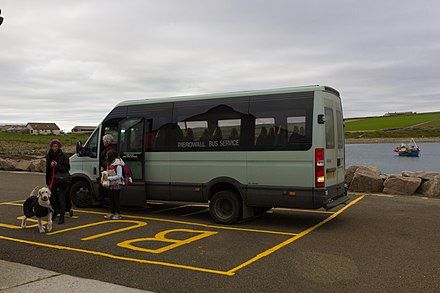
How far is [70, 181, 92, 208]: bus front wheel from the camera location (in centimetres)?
1108

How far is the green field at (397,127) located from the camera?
102938 mm

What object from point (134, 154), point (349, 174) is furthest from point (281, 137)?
point (349, 174)

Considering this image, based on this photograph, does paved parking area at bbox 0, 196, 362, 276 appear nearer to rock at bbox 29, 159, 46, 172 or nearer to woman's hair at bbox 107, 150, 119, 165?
woman's hair at bbox 107, 150, 119, 165

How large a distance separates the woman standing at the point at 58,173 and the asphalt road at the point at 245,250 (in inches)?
21.7

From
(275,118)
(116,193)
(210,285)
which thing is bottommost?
(210,285)

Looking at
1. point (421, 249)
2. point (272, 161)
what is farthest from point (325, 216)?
point (421, 249)

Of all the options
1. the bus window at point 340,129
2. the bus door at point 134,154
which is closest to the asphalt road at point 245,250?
the bus door at point 134,154

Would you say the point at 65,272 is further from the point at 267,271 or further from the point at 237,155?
the point at 237,155

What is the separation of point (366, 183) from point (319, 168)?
6500 mm

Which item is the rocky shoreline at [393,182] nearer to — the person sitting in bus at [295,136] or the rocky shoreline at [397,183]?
the rocky shoreline at [397,183]

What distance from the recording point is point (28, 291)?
4922mm

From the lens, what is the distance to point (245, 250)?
688 centimetres

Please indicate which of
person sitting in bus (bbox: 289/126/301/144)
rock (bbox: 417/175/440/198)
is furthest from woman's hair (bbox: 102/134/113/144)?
rock (bbox: 417/175/440/198)

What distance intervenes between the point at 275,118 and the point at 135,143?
3.47m
